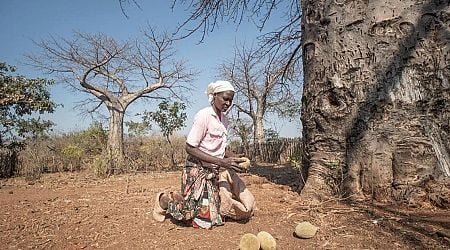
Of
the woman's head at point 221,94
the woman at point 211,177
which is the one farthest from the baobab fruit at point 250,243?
the woman's head at point 221,94

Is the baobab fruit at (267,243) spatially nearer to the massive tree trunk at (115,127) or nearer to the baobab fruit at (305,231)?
the baobab fruit at (305,231)

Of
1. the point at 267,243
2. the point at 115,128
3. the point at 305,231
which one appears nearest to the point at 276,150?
the point at 115,128

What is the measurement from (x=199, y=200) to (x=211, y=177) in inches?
8.6

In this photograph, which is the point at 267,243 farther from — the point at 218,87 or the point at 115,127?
the point at 115,127

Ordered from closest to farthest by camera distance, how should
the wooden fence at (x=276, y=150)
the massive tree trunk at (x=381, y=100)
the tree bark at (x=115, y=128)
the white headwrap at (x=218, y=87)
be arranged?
the white headwrap at (x=218, y=87) → the massive tree trunk at (x=381, y=100) → the wooden fence at (x=276, y=150) → the tree bark at (x=115, y=128)

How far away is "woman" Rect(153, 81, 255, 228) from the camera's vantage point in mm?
2705

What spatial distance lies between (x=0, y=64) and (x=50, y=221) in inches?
359

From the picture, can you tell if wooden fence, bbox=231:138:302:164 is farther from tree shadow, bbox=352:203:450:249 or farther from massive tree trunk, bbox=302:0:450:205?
tree shadow, bbox=352:203:450:249

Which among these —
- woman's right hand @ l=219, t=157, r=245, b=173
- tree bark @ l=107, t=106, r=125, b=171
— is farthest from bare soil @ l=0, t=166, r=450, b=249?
tree bark @ l=107, t=106, r=125, b=171

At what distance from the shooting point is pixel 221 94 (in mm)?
2744

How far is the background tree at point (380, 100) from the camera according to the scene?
3.06m

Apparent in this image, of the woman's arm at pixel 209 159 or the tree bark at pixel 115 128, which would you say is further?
the tree bark at pixel 115 128

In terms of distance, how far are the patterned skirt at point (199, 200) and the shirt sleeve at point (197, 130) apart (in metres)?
0.24

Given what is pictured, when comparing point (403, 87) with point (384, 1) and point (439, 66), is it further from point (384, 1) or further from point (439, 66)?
point (384, 1)
